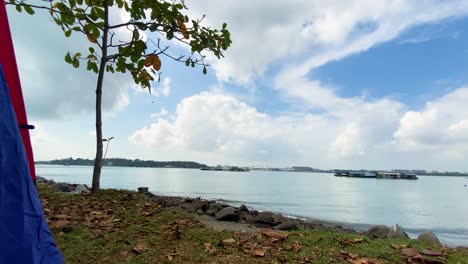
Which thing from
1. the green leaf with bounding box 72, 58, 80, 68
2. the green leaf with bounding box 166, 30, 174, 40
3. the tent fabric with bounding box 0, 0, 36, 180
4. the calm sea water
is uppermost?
the green leaf with bounding box 166, 30, 174, 40

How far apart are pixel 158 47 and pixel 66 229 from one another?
10.1ft

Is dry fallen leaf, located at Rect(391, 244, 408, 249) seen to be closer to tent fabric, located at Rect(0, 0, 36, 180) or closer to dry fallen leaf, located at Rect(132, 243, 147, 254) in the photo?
dry fallen leaf, located at Rect(132, 243, 147, 254)

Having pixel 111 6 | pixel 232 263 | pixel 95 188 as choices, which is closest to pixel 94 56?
pixel 111 6

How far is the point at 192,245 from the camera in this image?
4.81 metres

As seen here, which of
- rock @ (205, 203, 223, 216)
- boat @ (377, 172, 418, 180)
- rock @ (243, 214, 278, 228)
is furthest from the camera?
boat @ (377, 172, 418, 180)

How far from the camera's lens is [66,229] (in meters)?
5.45

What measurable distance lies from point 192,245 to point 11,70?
2.91 m

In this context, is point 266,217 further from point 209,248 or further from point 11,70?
point 11,70

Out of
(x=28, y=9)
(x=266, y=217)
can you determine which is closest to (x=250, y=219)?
(x=266, y=217)

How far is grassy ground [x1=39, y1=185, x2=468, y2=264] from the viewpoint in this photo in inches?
176

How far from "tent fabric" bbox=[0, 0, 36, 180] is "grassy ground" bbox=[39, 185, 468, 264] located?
7.32ft

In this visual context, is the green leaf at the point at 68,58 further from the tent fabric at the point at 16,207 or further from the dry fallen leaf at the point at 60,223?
the tent fabric at the point at 16,207

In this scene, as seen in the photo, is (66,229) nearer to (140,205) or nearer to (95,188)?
(140,205)

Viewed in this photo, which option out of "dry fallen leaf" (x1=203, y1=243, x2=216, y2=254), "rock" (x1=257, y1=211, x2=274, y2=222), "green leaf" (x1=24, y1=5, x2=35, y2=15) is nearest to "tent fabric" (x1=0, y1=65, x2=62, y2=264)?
"dry fallen leaf" (x1=203, y1=243, x2=216, y2=254)
